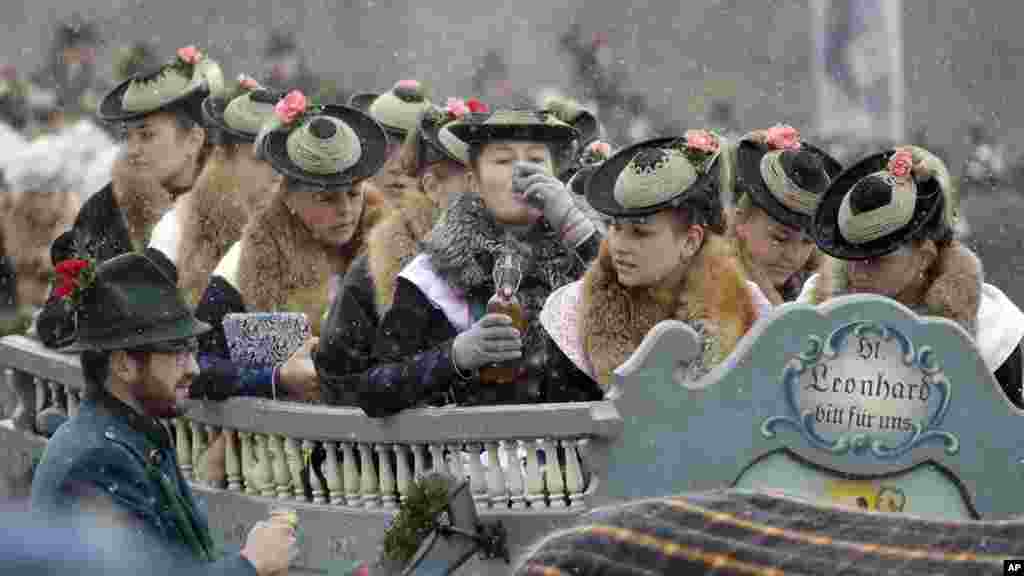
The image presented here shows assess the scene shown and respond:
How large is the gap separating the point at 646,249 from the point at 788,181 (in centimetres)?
141

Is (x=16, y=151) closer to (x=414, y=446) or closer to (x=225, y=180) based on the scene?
(x=225, y=180)

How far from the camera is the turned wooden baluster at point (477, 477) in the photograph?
661 centimetres

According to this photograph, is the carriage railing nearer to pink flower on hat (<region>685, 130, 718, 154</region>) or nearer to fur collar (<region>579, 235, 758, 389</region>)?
fur collar (<region>579, 235, 758, 389</region>)

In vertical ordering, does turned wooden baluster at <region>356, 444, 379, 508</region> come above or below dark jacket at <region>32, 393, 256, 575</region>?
below

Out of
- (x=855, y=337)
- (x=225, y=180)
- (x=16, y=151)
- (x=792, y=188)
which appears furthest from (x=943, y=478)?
(x=16, y=151)

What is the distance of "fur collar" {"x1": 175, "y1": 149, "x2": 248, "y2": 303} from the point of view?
910cm

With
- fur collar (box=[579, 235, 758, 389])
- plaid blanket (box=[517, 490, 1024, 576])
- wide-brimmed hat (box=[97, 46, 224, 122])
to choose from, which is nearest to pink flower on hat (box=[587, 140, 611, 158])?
wide-brimmed hat (box=[97, 46, 224, 122])

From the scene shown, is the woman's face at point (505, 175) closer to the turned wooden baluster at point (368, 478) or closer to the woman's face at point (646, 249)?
the woman's face at point (646, 249)

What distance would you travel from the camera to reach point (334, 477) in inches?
283

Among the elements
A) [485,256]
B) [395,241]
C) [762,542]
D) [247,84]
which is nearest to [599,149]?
[395,241]

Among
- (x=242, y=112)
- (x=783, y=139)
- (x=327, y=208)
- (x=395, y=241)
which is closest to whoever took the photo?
(x=395, y=241)

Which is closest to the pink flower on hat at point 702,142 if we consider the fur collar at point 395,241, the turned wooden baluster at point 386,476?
the fur collar at point 395,241

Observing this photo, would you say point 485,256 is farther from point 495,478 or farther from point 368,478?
point 495,478

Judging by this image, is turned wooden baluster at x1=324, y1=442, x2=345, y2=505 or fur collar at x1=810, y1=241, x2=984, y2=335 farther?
turned wooden baluster at x1=324, y1=442, x2=345, y2=505
